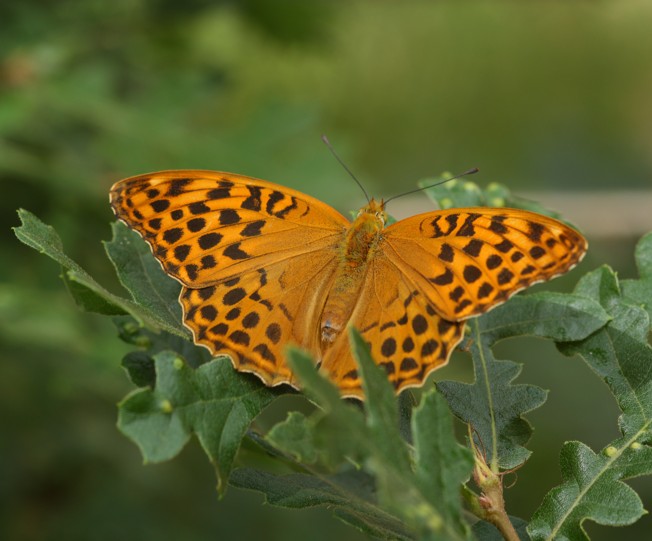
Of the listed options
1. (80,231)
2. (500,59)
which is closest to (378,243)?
(80,231)

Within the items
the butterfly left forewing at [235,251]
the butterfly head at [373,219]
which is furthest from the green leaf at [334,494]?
the butterfly head at [373,219]

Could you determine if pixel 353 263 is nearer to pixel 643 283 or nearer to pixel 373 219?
pixel 373 219

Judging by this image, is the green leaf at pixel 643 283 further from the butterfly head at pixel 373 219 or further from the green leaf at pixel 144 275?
the green leaf at pixel 144 275

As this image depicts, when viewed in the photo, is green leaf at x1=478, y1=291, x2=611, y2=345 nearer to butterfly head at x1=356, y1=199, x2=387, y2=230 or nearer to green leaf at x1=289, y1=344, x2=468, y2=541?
butterfly head at x1=356, y1=199, x2=387, y2=230

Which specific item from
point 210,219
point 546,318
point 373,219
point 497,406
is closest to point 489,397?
point 497,406

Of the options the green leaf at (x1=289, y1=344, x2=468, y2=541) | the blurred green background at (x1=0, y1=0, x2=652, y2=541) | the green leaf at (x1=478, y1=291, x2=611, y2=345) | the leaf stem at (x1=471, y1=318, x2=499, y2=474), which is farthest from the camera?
the blurred green background at (x1=0, y1=0, x2=652, y2=541)

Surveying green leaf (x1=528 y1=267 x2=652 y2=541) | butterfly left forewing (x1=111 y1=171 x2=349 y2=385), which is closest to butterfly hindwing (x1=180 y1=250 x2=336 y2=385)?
butterfly left forewing (x1=111 y1=171 x2=349 y2=385)

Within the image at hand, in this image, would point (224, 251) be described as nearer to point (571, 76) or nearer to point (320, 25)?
point (320, 25)
